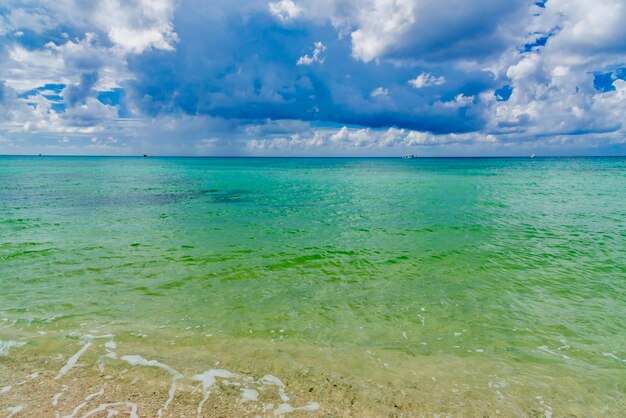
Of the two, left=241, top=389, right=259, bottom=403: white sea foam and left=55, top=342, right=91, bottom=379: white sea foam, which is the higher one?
left=55, top=342, right=91, bottom=379: white sea foam

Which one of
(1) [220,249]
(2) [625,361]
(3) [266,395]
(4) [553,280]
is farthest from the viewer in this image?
(1) [220,249]

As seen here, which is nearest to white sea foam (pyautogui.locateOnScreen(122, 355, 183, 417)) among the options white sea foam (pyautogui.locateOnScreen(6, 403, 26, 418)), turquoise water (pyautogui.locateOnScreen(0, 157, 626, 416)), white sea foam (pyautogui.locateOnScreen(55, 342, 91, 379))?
turquoise water (pyautogui.locateOnScreen(0, 157, 626, 416))

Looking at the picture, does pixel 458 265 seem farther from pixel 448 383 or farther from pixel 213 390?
pixel 213 390

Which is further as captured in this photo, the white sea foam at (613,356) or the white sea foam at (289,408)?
the white sea foam at (613,356)

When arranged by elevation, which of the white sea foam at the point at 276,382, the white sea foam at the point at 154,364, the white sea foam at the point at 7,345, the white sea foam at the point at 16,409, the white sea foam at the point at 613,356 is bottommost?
the white sea foam at the point at 613,356

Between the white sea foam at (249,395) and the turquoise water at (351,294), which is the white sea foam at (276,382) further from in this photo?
the turquoise water at (351,294)

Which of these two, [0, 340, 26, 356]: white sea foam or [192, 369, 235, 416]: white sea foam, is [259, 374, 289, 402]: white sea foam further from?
[0, 340, 26, 356]: white sea foam

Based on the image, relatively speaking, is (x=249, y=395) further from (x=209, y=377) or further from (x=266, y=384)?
(x=209, y=377)

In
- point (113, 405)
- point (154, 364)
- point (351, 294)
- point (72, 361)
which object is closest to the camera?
point (113, 405)

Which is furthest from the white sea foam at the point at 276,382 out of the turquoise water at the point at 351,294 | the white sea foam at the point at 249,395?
the turquoise water at the point at 351,294

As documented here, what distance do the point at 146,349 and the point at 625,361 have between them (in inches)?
531

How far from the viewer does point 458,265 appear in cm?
1819

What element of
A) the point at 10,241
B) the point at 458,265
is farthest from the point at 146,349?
the point at 10,241

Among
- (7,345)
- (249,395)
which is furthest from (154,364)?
(7,345)
